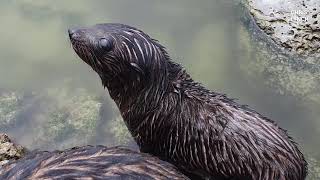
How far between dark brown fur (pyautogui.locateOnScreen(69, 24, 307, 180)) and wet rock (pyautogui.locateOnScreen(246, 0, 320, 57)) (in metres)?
2.13

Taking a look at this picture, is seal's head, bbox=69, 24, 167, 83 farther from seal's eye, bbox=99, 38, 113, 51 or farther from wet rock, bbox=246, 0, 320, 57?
wet rock, bbox=246, 0, 320, 57

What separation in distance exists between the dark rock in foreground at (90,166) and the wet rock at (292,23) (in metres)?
3.61

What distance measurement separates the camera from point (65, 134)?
6.54 m

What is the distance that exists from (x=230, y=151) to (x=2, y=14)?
159 inches

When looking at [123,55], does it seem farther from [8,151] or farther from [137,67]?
[8,151]

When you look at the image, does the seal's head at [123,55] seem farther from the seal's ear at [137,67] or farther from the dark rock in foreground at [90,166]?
the dark rock in foreground at [90,166]

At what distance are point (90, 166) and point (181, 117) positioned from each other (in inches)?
68.3

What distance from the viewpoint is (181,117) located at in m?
5.34

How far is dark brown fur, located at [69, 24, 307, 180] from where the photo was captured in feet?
16.2

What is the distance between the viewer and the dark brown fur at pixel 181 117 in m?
4.95

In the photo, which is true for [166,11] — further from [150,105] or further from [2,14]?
[150,105]

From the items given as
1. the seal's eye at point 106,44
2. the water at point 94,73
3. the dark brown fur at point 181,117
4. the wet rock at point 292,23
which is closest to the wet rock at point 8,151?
the water at point 94,73

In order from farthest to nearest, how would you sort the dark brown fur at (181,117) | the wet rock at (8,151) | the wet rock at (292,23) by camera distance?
the wet rock at (292,23) → the wet rock at (8,151) → the dark brown fur at (181,117)

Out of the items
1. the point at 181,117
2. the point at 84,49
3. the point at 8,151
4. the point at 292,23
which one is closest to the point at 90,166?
the point at 84,49
